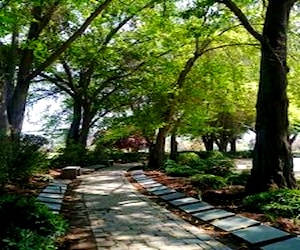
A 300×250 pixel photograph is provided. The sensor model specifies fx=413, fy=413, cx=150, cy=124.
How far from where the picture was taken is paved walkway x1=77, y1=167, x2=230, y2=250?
4.66 meters

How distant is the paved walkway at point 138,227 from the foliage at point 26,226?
24.6 inches

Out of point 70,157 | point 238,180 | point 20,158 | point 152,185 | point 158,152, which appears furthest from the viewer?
point 70,157

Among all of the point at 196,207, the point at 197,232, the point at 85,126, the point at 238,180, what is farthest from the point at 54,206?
the point at 85,126

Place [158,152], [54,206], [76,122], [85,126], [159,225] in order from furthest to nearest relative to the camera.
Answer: [76,122], [85,126], [158,152], [54,206], [159,225]

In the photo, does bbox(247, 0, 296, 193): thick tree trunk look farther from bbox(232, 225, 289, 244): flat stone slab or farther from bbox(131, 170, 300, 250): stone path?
bbox(232, 225, 289, 244): flat stone slab

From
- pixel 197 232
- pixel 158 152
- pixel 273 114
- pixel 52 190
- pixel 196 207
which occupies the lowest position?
pixel 197 232

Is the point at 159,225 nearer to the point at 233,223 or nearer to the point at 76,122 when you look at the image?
the point at 233,223

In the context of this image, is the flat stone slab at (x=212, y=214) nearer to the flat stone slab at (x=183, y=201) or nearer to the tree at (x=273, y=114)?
the flat stone slab at (x=183, y=201)

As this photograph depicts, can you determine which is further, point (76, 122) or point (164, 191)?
point (76, 122)

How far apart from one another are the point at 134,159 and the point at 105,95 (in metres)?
4.39

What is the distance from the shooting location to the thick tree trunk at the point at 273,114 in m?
7.41

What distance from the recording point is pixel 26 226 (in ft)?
13.9

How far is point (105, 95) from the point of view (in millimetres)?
21609

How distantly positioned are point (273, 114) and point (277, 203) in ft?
6.27
